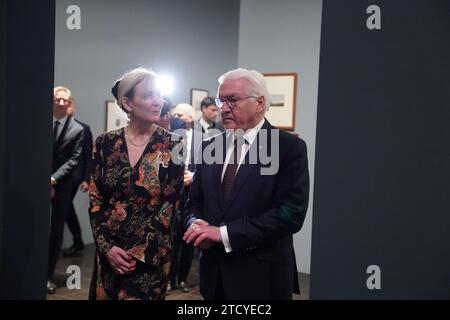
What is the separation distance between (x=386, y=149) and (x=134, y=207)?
113 cm

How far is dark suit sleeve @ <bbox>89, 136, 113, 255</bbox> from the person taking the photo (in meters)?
2.08

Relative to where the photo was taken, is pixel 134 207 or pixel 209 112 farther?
pixel 209 112

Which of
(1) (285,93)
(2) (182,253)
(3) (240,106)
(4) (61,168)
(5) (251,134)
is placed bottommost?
(2) (182,253)

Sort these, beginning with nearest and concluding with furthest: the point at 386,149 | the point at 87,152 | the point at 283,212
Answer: the point at 283,212
the point at 386,149
the point at 87,152

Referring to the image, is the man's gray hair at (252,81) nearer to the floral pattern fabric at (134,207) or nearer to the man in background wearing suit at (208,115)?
the floral pattern fabric at (134,207)

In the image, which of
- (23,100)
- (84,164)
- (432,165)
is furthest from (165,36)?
(432,165)

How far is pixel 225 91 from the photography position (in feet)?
6.00

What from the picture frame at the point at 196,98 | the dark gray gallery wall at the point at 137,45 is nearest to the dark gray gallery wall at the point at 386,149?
the dark gray gallery wall at the point at 137,45

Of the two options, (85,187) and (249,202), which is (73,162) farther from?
(249,202)

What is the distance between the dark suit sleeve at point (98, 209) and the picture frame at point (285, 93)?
6.34 ft

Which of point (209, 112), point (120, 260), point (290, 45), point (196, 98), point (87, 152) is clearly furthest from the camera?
point (196, 98)

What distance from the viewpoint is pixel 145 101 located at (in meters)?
2.06

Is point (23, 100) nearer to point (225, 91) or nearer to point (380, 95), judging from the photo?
point (225, 91)

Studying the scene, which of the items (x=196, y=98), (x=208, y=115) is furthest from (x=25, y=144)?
(x=196, y=98)
